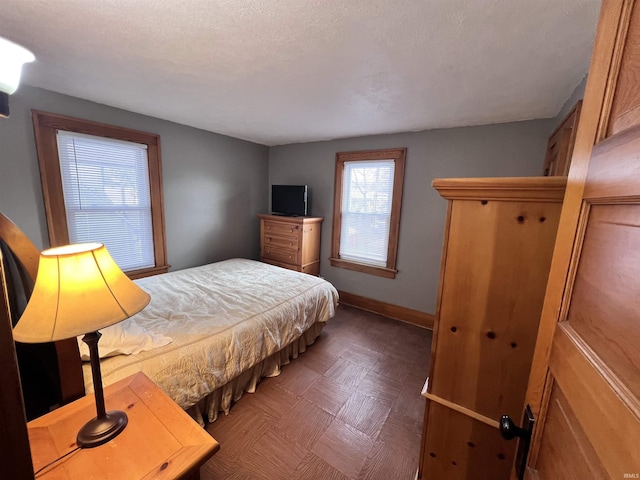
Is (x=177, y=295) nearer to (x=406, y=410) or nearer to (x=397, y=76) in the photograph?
(x=406, y=410)

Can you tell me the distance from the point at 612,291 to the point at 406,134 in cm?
294

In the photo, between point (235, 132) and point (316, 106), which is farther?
point (235, 132)

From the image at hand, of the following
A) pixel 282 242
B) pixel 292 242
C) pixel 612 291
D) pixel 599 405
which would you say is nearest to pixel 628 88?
pixel 612 291

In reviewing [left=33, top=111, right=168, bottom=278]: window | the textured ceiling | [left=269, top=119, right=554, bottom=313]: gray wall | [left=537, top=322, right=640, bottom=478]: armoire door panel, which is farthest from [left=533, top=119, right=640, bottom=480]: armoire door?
[left=33, top=111, right=168, bottom=278]: window

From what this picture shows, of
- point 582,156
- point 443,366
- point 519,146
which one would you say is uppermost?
point 519,146

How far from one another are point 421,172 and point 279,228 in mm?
2047

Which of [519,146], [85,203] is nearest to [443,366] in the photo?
[519,146]

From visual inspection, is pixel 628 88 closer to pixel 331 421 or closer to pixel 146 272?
pixel 331 421

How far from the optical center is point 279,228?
3734mm

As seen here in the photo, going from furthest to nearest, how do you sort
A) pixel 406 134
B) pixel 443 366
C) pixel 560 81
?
pixel 406 134 → pixel 560 81 → pixel 443 366

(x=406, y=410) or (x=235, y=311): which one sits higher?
(x=235, y=311)

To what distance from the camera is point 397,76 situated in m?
1.68

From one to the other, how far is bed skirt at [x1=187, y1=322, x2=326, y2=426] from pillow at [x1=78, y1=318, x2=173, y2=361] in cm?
48

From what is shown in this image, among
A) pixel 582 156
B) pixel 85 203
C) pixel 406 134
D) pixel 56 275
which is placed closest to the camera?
pixel 582 156
